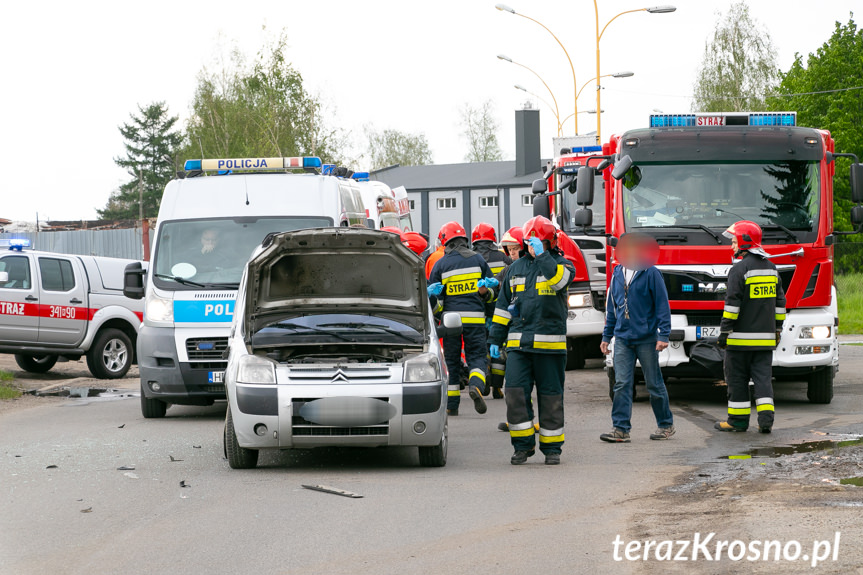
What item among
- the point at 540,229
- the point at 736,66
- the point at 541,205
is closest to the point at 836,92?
the point at 736,66

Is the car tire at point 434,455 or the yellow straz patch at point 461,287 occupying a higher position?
the yellow straz patch at point 461,287

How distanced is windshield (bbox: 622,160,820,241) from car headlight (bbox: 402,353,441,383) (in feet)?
16.2

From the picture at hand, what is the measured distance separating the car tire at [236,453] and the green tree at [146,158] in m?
85.5

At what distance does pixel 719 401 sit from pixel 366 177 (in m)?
8.58

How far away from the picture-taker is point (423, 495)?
7.94 metres

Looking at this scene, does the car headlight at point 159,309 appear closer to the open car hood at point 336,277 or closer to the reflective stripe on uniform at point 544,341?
the open car hood at point 336,277

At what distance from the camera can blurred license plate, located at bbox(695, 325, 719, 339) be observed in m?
12.7

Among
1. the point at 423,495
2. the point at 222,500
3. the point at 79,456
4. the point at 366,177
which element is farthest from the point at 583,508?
the point at 366,177

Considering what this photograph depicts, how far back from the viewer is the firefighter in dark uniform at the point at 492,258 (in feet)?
45.0

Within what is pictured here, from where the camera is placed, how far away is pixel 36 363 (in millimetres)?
19875

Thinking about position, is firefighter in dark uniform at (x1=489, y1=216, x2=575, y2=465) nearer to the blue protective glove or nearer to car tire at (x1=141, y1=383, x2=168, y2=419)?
the blue protective glove

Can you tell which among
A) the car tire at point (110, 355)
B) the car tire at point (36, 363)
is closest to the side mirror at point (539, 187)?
the car tire at point (110, 355)

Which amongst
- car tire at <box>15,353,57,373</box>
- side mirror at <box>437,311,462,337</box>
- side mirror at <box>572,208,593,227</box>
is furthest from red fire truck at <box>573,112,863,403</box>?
car tire at <box>15,353,57,373</box>

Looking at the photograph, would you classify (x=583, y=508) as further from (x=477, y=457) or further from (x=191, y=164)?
(x=191, y=164)
